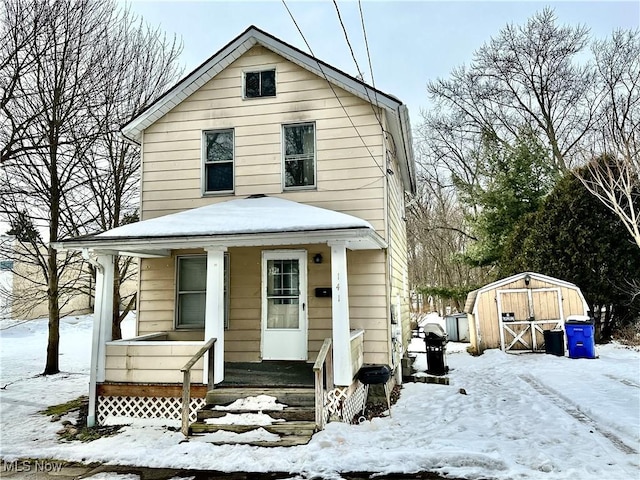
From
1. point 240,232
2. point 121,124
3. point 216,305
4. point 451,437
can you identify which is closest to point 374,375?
point 451,437

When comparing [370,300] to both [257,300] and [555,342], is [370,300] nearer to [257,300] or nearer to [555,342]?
[257,300]

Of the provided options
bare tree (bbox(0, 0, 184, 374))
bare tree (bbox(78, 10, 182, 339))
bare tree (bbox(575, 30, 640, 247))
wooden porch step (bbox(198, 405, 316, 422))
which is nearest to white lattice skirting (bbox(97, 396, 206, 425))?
wooden porch step (bbox(198, 405, 316, 422))

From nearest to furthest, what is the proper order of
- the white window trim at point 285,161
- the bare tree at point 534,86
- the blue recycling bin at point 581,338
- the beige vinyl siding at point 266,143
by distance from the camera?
the beige vinyl siding at point 266,143, the white window trim at point 285,161, the blue recycling bin at point 581,338, the bare tree at point 534,86

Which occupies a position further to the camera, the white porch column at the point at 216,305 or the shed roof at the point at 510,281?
the shed roof at the point at 510,281

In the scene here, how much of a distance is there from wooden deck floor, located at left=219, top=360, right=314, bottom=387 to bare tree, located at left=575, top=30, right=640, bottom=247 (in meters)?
10.6

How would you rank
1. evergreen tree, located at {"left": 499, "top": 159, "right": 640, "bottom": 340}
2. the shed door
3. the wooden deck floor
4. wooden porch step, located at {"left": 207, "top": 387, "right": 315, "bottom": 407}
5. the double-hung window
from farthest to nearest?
evergreen tree, located at {"left": 499, "top": 159, "right": 640, "bottom": 340} → the shed door → the double-hung window → the wooden deck floor → wooden porch step, located at {"left": 207, "top": 387, "right": 315, "bottom": 407}

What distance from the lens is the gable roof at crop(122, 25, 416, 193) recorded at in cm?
805

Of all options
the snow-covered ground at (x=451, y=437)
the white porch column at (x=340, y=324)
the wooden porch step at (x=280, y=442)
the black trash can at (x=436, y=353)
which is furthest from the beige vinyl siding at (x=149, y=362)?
the black trash can at (x=436, y=353)

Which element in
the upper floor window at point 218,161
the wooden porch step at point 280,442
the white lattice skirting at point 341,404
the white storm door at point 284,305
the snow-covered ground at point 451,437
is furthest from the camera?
the upper floor window at point 218,161

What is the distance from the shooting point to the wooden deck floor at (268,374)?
6531mm

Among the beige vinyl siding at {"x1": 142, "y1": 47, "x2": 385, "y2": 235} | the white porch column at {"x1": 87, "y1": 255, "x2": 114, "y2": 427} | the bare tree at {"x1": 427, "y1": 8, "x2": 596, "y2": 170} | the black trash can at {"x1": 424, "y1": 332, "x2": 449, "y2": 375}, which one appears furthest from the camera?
the bare tree at {"x1": 427, "y1": 8, "x2": 596, "y2": 170}

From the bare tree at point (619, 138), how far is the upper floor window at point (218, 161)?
10736 mm

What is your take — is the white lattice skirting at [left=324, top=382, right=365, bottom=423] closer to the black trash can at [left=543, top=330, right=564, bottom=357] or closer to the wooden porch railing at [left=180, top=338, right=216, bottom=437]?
the wooden porch railing at [left=180, top=338, right=216, bottom=437]

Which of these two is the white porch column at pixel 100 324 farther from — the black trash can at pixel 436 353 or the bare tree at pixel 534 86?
the bare tree at pixel 534 86
